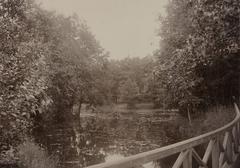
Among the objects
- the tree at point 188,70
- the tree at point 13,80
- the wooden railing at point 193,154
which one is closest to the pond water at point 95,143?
the tree at point 188,70

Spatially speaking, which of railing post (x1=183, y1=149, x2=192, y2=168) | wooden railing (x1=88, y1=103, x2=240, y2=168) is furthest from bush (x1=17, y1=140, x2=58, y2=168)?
railing post (x1=183, y1=149, x2=192, y2=168)

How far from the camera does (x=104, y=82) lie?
4709 cm

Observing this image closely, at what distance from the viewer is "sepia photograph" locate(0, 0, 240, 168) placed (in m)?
9.70

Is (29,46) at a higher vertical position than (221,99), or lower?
higher

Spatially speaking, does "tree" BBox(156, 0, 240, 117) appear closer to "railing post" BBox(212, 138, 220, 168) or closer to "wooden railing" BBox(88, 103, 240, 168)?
"wooden railing" BBox(88, 103, 240, 168)

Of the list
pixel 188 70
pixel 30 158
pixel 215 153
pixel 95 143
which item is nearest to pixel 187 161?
pixel 215 153

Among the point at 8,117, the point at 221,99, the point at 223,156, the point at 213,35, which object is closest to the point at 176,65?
the point at 221,99

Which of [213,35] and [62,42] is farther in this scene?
[62,42]

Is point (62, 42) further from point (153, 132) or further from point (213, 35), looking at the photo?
point (213, 35)

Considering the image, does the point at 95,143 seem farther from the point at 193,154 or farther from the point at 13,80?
the point at 193,154

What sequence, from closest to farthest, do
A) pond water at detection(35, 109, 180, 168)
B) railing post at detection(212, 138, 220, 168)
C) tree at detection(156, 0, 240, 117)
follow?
railing post at detection(212, 138, 220, 168)
pond water at detection(35, 109, 180, 168)
tree at detection(156, 0, 240, 117)

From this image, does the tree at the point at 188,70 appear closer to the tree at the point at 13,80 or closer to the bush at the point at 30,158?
the tree at the point at 13,80

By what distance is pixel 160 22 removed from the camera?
979 inches

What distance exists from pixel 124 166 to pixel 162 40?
22.7 metres
